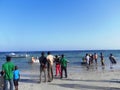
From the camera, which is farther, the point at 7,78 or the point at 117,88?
the point at 117,88

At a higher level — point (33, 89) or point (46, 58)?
point (46, 58)

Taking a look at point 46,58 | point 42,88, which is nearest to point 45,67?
point 46,58

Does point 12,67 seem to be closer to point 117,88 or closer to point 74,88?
point 74,88

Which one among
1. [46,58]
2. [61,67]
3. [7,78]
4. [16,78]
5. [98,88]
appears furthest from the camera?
[61,67]

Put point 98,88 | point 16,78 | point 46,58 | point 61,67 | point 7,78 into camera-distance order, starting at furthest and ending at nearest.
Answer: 1. point 61,67
2. point 46,58
3. point 98,88
4. point 16,78
5. point 7,78

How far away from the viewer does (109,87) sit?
16312mm

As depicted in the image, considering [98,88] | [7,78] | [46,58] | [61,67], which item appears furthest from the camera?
[61,67]

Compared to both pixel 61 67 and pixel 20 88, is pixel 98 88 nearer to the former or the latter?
pixel 20 88

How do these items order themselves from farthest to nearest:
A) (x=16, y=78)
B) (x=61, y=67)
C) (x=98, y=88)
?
(x=61, y=67) → (x=98, y=88) → (x=16, y=78)

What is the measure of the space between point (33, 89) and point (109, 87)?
393 cm

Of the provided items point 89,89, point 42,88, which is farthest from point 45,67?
point 89,89

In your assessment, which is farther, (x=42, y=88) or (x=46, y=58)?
(x=46, y=58)

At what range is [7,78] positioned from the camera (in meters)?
13.8

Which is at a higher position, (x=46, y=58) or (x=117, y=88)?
(x=46, y=58)
